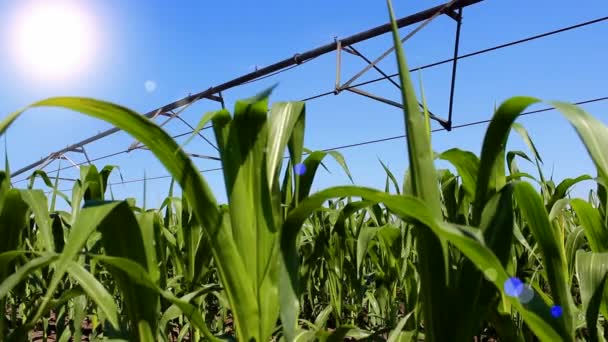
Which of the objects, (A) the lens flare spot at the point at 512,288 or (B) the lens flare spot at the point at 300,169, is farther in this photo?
(B) the lens flare spot at the point at 300,169

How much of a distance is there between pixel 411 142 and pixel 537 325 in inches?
6.9

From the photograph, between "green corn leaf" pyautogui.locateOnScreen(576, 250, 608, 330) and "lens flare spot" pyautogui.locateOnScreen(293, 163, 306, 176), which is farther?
"lens flare spot" pyautogui.locateOnScreen(293, 163, 306, 176)

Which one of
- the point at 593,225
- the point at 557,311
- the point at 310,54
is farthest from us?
the point at 310,54

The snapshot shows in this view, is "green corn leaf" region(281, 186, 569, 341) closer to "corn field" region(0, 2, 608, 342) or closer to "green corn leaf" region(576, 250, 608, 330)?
"corn field" region(0, 2, 608, 342)

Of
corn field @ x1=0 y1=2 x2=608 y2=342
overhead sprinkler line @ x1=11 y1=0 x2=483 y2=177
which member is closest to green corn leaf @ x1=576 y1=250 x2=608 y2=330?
corn field @ x1=0 y1=2 x2=608 y2=342

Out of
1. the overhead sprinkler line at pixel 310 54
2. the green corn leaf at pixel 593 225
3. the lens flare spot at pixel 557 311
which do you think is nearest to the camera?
the lens flare spot at pixel 557 311

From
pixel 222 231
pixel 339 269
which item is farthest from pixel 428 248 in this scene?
pixel 339 269

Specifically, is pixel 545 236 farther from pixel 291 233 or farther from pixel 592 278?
pixel 291 233

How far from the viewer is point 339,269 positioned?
1.38 m

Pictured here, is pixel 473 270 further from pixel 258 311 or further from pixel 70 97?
pixel 70 97

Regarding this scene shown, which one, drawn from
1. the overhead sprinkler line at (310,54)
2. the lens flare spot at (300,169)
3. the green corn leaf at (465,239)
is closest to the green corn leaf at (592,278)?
the green corn leaf at (465,239)

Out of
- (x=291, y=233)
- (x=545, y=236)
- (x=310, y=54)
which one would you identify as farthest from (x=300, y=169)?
(x=310, y=54)

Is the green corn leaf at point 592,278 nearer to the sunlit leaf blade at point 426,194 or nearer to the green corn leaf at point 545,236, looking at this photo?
the green corn leaf at point 545,236

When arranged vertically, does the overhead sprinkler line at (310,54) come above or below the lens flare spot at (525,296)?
above
